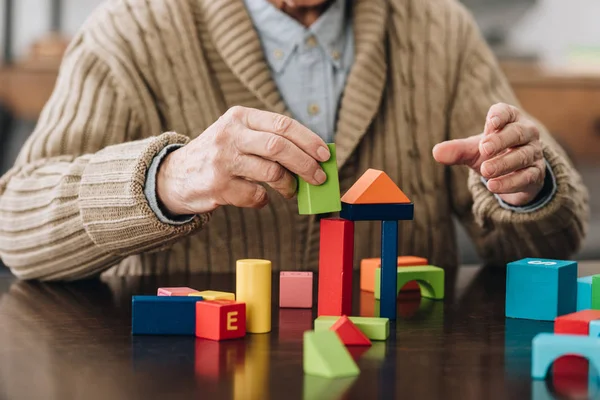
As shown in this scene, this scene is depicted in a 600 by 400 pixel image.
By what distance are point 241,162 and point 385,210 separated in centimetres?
18

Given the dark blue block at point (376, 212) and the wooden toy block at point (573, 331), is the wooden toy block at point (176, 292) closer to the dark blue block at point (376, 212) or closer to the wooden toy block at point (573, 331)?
the dark blue block at point (376, 212)

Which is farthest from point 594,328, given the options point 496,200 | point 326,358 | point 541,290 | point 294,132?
point 496,200

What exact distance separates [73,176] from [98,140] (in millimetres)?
174

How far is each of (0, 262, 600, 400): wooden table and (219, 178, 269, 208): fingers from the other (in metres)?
0.14

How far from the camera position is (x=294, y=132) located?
991mm

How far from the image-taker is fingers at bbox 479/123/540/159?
118cm

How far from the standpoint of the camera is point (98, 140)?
1.47 meters

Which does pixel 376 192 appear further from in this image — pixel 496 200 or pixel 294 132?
pixel 496 200

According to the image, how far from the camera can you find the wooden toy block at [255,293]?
3.16 ft

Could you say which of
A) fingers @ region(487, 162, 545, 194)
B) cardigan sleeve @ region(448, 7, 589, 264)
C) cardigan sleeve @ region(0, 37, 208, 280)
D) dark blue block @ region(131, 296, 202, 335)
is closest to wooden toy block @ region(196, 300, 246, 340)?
dark blue block @ region(131, 296, 202, 335)

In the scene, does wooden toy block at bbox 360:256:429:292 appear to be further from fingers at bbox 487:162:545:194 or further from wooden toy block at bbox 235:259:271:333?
wooden toy block at bbox 235:259:271:333

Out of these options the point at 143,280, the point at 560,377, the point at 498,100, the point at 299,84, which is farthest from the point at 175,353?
the point at 498,100

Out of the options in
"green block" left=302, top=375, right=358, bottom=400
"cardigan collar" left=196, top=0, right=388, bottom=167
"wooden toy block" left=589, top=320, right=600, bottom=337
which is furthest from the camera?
"cardigan collar" left=196, top=0, right=388, bottom=167

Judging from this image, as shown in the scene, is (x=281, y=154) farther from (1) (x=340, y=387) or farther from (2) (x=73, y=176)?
(2) (x=73, y=176)
